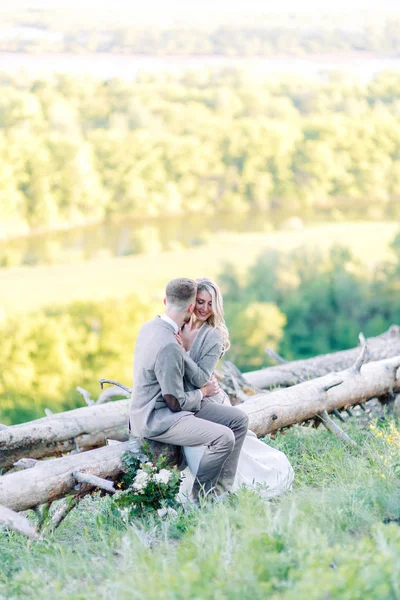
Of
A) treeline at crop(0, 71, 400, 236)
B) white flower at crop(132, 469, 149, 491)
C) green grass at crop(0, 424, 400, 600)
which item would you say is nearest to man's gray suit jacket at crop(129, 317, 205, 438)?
white flower at crop(132, 469, 149, 491)

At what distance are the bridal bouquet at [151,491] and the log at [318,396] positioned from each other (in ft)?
4.09

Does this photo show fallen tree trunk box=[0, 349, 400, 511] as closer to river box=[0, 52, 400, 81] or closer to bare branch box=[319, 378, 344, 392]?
bare branch box=[319, 378, 344, 392]

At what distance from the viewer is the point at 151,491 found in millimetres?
4344

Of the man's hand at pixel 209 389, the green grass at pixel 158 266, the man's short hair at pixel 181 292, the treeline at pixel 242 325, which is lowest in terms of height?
the treeline at pixel 242 325

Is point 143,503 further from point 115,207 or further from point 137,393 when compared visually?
point 115,207

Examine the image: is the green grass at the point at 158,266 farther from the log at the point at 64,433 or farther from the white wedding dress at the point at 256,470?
the white wedding dress at the point at 256,470

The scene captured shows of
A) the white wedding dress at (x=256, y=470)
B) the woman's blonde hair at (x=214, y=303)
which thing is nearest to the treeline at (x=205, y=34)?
the woman's blonde hair at (x=214, y=303)

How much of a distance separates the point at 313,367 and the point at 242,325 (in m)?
13.9

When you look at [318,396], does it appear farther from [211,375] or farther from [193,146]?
[193,146]

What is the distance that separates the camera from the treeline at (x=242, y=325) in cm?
1872

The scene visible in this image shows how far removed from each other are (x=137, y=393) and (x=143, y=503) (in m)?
0.73

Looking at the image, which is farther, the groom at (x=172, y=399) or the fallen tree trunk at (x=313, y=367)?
the fallen tree trunk at (x=313, y=367)

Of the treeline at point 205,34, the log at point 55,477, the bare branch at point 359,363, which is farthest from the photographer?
the treeline at point 205,34

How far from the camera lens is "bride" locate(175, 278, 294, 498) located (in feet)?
14.8
